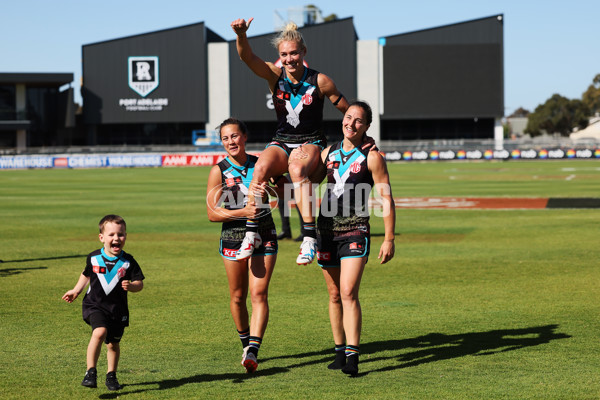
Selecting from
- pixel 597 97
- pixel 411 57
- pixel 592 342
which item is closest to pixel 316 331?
pixel 592 342

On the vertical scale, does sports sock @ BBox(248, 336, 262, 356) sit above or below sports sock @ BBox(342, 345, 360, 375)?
above

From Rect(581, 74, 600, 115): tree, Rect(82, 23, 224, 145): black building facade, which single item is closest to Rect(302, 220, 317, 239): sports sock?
Rect(82, 23, 224, 145): black building facade

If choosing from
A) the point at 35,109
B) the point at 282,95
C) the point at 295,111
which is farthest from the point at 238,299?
the point at 35,109

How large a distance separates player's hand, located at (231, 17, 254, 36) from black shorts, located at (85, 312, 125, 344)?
2.74m

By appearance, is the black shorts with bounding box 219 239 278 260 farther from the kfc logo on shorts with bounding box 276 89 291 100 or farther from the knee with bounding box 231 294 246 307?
the kfc logo on shorts with bounding box 276 89 291 100

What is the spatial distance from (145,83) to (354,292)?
74522 millimetres

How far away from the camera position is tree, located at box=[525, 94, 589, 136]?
419 feet

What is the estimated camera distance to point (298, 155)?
277 inches

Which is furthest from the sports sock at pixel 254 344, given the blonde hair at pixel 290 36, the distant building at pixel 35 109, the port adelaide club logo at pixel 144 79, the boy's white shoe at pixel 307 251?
the distant building at pixel 35 109

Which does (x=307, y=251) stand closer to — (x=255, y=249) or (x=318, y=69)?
(x=255, y=249)

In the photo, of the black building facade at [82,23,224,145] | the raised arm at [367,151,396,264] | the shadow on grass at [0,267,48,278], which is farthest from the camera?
the black building facade at [82,23,224,145]

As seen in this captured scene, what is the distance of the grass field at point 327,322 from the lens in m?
6.49

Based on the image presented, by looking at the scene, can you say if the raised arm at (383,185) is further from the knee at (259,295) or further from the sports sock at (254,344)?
the sports sock at (254,344)

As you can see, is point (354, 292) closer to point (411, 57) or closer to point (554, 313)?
point (554, 313)
